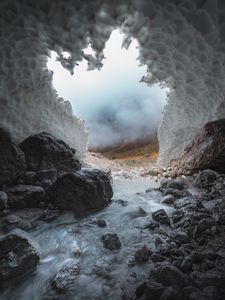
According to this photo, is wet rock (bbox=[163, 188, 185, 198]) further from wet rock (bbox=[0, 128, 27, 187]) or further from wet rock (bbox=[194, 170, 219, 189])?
wet rock (bbox=[0, 128, 27, 187])

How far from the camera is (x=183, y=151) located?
22.3ft

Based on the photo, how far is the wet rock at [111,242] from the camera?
300 centimetres

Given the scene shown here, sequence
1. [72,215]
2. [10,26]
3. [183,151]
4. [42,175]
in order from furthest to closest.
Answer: [183,151] → [42,175] → [72,215] → [10,26]

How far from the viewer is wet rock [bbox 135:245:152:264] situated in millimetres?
2684

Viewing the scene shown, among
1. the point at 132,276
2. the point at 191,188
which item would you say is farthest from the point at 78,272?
the point at 191,188

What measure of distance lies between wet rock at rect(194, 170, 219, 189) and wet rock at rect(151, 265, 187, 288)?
9.70 ft

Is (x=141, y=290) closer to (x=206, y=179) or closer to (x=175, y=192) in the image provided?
(x=175, y=192)

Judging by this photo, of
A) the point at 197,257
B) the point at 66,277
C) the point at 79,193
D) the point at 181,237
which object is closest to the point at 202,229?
the point at 181,237

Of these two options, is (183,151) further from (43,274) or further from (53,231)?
(43,274)

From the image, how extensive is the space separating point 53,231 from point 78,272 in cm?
114

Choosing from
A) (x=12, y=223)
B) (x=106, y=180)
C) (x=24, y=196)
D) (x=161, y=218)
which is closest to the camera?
(x=161, y=218)

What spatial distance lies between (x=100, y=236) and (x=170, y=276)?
1.32 meters

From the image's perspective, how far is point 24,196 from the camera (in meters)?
4.39

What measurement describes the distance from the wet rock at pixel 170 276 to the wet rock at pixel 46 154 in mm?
3695
